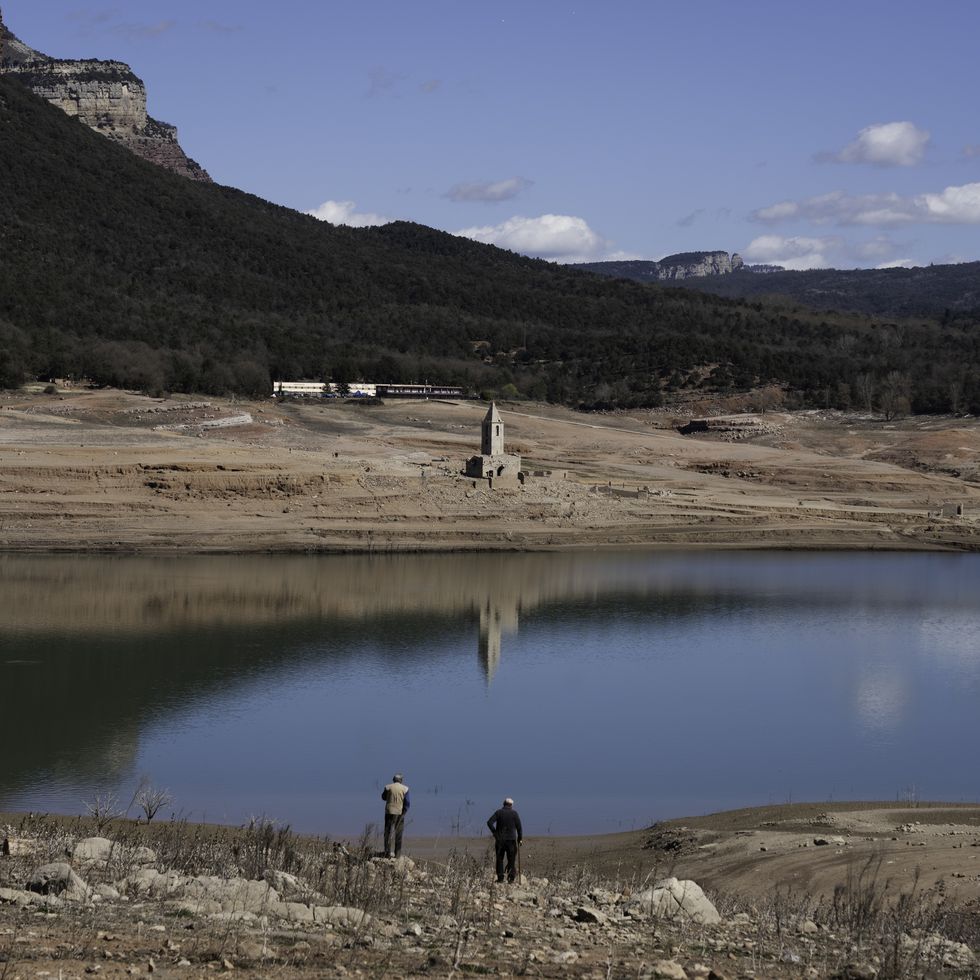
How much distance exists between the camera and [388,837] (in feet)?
53.3

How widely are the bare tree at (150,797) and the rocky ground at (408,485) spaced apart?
1163 inches

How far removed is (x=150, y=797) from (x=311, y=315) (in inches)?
3834

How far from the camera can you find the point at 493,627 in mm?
37219

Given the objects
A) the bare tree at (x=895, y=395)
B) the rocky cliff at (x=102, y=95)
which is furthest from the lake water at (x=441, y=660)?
the rocky cliff at (x=102, y=95)

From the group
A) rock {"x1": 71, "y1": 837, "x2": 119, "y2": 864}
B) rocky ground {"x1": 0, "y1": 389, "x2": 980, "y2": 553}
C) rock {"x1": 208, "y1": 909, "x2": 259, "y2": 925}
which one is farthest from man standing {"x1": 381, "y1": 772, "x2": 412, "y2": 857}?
rocky ground {"x1": 0, "y1": 389, "x2": 980, "y2": 553}

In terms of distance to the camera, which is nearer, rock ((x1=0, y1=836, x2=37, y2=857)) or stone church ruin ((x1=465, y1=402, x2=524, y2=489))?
rock ((x1=0, y1=836, x2=37, y2=857))

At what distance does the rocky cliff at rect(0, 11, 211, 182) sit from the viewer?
5768 inches

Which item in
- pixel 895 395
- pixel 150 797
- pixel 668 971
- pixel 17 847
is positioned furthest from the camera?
pixel 895 395

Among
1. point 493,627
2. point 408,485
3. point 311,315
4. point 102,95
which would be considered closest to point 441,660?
point 493,627

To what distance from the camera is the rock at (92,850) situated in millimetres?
14016

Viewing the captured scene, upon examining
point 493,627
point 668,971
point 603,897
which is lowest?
point 493,627

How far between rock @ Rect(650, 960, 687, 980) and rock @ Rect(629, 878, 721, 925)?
7.00 feet

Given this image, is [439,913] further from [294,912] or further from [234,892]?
[234,892]

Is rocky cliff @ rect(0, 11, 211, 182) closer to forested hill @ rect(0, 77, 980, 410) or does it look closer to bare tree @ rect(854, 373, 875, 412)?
forested hill @ rect(0, 77, 980, 410)
